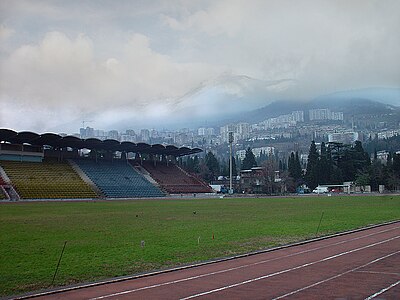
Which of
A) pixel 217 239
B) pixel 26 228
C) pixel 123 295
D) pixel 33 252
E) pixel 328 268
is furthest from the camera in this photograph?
pixel 26 228

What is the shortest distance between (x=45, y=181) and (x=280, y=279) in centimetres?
6981

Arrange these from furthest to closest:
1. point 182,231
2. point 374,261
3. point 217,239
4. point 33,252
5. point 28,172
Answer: point 28,172, point 182,231, point 217,239, point 33,252, point 374,261

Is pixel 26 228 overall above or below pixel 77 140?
below

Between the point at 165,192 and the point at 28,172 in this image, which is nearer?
the point at 28,172

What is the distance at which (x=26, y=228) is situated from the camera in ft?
91.0

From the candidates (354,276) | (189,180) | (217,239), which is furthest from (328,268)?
(189,180)

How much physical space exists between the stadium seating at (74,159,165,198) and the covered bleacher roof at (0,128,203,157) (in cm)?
376

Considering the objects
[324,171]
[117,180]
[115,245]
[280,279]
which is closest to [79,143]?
[117,180]

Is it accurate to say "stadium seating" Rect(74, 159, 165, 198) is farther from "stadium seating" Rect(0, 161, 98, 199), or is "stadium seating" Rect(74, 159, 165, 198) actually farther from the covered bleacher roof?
"stadium seating" Rect(0, 161, 98, 199)

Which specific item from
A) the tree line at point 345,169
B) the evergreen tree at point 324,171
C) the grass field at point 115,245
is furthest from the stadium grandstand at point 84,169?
the grass field at point 115,245

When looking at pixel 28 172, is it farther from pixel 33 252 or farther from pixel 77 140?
pixel 33 252

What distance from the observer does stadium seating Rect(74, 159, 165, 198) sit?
3378 inches

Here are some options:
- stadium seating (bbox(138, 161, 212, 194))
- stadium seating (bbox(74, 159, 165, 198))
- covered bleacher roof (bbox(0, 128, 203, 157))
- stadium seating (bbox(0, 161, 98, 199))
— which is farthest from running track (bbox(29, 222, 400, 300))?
stadium seating (bbox(138, 161, 212, 194))

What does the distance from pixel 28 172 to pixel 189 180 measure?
39850 mm
